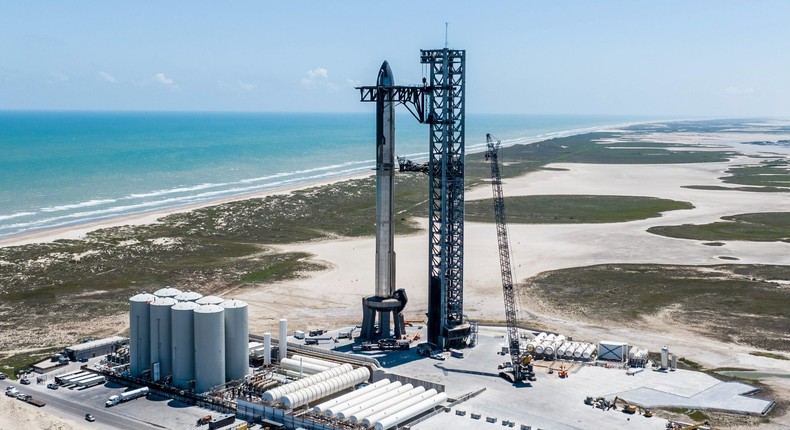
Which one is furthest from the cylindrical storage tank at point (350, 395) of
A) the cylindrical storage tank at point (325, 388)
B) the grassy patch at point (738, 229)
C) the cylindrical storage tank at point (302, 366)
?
the grassy patch at point (738, 229)

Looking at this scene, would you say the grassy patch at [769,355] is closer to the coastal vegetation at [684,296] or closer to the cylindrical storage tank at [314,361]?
the coastal vegetation at [684,296]

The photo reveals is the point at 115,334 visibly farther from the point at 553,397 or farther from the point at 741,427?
the point at 741,427

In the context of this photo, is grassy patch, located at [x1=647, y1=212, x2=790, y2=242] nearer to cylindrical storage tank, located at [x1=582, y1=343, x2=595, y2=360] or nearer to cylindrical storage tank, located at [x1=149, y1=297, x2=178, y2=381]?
cylindrical storage tank, located at [x1=582, y1=343, x2=595, y2=360]

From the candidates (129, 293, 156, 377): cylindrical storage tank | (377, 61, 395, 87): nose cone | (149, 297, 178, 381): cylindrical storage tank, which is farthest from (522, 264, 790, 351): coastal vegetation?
(129, 293, 156, 377): cylindrical storage tank

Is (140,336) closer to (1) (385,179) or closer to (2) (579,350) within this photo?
(1) (385,179)

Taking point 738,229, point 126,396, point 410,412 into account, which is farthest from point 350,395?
point 738,229
